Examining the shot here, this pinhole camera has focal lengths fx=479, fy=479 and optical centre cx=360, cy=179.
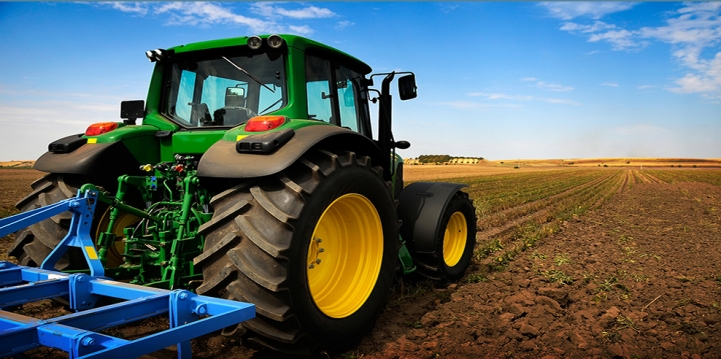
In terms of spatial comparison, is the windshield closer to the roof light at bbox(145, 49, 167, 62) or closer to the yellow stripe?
the roof light at bbox(145, 49, 167, 62)

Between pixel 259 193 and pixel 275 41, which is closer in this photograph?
pixel 259 193

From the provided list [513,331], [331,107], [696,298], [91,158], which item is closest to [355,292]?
[513,331]

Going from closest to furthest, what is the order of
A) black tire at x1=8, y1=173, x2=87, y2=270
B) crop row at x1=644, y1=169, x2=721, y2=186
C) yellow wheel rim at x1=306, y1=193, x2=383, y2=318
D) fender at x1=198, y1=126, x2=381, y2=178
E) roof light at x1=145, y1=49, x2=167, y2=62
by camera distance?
1. fender at x1=198, y1=126, x2=381, y2=178
2. yellow wheel rim at x1=306, y1=193, x2=383, y2=318
3. black tire at x1=8, y1=173, x2=87, y2=270
4. roof light at x1=145, y1=49, x2=167, y2=62
5. crop row at x1=644, y1=169, x2=721, y2=186

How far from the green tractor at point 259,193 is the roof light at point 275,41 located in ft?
0.03

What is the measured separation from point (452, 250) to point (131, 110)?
3516 millimetres

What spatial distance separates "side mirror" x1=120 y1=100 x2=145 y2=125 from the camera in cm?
411

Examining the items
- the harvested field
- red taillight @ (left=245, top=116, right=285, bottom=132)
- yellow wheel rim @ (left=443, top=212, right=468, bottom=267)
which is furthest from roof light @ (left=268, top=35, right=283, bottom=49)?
yellow wheel rim @ (left=443, top=212, right=468, bottom=267)

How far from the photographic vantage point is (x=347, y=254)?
354 cm

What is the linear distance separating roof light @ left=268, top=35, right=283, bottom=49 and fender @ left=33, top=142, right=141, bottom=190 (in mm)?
1447

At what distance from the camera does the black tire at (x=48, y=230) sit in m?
3.49

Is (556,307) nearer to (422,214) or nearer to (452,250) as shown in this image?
(452,250)

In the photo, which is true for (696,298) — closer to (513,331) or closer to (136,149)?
(513,331)

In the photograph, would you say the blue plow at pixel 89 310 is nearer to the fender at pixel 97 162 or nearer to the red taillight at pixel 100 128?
the fender at pixel 97 162

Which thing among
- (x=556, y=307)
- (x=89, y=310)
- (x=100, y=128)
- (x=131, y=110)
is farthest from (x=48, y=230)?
(x=556, y=307)
